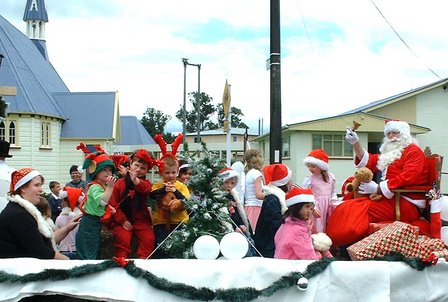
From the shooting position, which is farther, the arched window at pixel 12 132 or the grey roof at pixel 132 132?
the grey roof at pixel 132 132

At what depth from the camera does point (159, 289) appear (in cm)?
333

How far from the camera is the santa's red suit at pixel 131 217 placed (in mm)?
4758

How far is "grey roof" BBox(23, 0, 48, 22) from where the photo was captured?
4150 centimetres

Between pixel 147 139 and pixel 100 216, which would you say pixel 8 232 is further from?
pixel 147 139

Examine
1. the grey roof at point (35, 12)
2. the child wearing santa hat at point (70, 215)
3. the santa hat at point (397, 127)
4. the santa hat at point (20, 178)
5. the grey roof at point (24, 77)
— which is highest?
the grey roof at point (35, 12)

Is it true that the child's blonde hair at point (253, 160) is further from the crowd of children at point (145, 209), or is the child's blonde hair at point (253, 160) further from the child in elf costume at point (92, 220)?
the child in elf costume at point (92, 220)

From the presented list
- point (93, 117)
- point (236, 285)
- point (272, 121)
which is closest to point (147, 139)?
point (93, 117)

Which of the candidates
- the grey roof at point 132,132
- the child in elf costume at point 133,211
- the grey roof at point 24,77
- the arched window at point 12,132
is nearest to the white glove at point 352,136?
the child in elf costume at point 133,211

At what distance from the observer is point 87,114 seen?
103 feet

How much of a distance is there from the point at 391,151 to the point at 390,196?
19.8 inches

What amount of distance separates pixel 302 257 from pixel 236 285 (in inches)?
34.9

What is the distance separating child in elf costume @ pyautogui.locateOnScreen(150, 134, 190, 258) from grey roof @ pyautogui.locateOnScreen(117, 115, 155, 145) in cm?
3735

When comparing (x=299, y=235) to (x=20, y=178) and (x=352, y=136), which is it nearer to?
(x=352, y=136)

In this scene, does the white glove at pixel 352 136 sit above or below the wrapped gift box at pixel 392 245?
above
